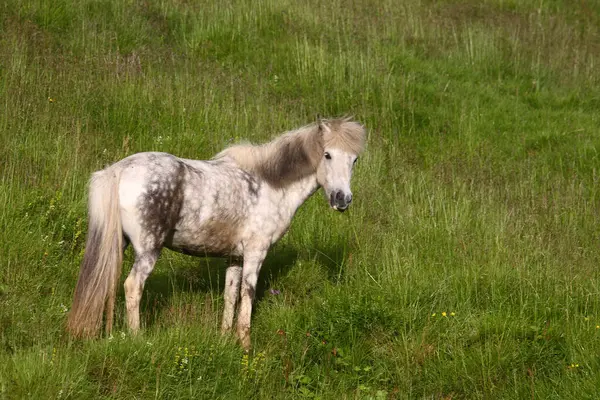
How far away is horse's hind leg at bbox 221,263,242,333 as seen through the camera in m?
6.20

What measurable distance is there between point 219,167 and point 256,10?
6990 mm

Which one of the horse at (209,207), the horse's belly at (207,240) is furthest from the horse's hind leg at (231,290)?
the horse's belly at (207,240)

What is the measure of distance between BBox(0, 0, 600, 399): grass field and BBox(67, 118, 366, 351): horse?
282 millimetres

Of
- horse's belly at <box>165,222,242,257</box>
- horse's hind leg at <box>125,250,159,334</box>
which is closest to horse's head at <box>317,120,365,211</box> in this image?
horse's belly at <box>165,222,242,257</box>

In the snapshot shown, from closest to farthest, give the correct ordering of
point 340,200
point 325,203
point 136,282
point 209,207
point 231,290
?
1. point 136,282
2. point 209,207
3. point 340,200
4. point 231,290
5. point 325,203

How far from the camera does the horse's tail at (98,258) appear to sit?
5188 millimetres

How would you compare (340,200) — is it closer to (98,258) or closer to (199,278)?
(199,278)

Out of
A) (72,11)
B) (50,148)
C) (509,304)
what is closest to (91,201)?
(50,148)

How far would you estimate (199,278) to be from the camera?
6.83 m

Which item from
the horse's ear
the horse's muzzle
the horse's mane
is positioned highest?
the horse's ear

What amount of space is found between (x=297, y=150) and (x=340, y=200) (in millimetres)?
625

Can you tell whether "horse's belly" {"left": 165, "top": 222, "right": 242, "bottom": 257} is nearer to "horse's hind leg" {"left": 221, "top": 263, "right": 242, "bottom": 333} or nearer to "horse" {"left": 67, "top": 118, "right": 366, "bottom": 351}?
"horse" {"left": 67, "top": 118, "right": 366, "bottom": 351}

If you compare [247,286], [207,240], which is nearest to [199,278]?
[247,286]

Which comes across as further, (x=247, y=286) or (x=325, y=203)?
(x=325, y=203)
